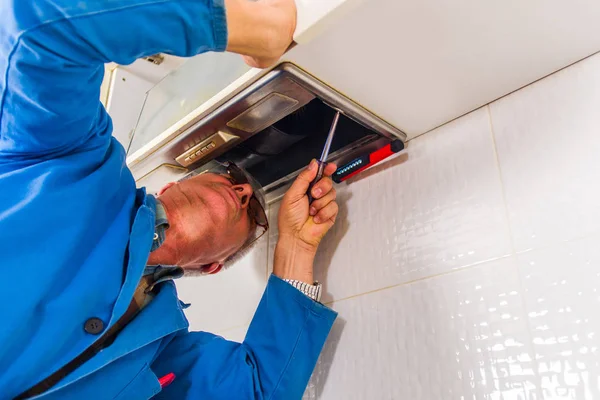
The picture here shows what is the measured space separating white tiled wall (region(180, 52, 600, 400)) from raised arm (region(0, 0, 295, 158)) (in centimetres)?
39

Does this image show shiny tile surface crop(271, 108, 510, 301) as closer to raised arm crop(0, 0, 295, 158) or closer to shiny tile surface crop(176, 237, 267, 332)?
shiny tile surface crop(176, 237, 267, 332)

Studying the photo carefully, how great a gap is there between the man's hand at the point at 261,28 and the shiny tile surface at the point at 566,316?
461 millimetres

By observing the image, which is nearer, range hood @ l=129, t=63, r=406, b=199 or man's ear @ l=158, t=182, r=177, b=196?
range hood @ l=129, t=63, r=406, b=199

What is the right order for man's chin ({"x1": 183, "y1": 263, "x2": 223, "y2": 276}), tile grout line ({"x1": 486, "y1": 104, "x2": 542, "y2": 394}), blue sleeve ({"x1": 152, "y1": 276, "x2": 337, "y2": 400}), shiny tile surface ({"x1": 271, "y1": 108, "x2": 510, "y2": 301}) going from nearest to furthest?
tile grout line ({"x1": 486, "y1": 104, "x2": 542, "y2": 394}) → shiny tile surface ({"x1": 271, "y1": 108, "x2": 510, "y2": 301}) → blue sleeve ({"x1": 152, "y1": 276, "x2": 337, "y2": 400}) → man's chin ({"x1": 183, "y1": 263, "x2": 223, "y2": 276})

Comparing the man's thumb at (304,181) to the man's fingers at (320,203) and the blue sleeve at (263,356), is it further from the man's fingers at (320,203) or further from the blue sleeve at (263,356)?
the blue sleeve at (263,356)

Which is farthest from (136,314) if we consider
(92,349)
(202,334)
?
(202,334)

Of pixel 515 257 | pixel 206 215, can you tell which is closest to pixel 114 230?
pixel 206 215

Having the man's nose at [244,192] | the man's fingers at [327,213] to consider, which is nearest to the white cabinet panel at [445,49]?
the man's fingers at [327,213]

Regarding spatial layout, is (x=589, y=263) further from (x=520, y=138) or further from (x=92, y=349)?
(x=92, y=349)

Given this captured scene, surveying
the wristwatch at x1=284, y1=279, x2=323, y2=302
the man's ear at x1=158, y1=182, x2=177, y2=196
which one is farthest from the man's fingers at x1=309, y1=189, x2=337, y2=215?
the man's ear at x1=158, y1=182, x2=177, y2=196

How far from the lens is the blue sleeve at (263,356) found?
87cm

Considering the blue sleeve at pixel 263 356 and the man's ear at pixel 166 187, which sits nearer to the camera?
the blue sleeve at pixel 263 356

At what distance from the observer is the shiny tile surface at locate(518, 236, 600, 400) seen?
1.92 feet

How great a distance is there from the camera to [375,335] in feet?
2.71
